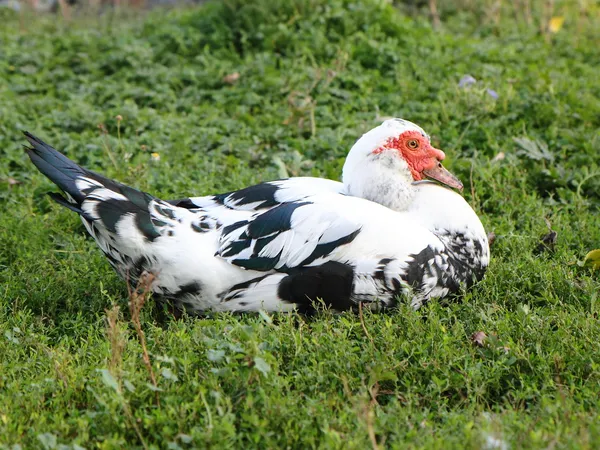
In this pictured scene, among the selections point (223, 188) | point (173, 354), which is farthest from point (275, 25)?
point (173, 354)

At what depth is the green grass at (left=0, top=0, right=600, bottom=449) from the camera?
9.02ft

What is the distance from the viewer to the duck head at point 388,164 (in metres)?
3.80

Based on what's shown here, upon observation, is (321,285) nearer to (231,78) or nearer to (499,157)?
(499,157)

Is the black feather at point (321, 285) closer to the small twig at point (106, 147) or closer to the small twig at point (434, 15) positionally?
the small twig at point (106, 147)

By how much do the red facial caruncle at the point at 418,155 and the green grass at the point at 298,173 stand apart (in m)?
0.52

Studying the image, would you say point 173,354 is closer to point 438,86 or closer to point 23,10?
point 438,86

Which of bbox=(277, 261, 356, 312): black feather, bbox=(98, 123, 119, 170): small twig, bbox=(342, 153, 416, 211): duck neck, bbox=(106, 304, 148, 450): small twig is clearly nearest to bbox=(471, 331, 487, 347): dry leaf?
bbox=(277, 261, 356, 312): black feather

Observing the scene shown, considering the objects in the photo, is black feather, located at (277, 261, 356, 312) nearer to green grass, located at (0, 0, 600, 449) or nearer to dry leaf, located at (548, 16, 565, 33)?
A: green grass, located at (0, 0, 600, 449)

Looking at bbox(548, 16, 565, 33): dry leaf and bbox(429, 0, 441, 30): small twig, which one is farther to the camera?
bbox(429, 0, 441, 30): small twig

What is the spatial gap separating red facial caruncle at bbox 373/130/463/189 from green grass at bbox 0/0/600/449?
0.52m

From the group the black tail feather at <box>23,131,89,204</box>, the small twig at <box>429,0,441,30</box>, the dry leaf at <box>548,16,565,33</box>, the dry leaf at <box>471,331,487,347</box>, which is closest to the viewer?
the dry leaf at <box>471,331,487,347</box>

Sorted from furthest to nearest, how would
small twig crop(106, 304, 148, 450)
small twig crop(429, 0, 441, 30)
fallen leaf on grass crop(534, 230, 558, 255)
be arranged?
small twig crop(429, 0, 441, 30)
fallen leaf on grass crop(534, 230, 558, 255)
small twig crop(106, 304, 148, 450)

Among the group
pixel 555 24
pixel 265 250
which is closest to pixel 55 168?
pixel 265 250

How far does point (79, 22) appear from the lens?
8047mm
